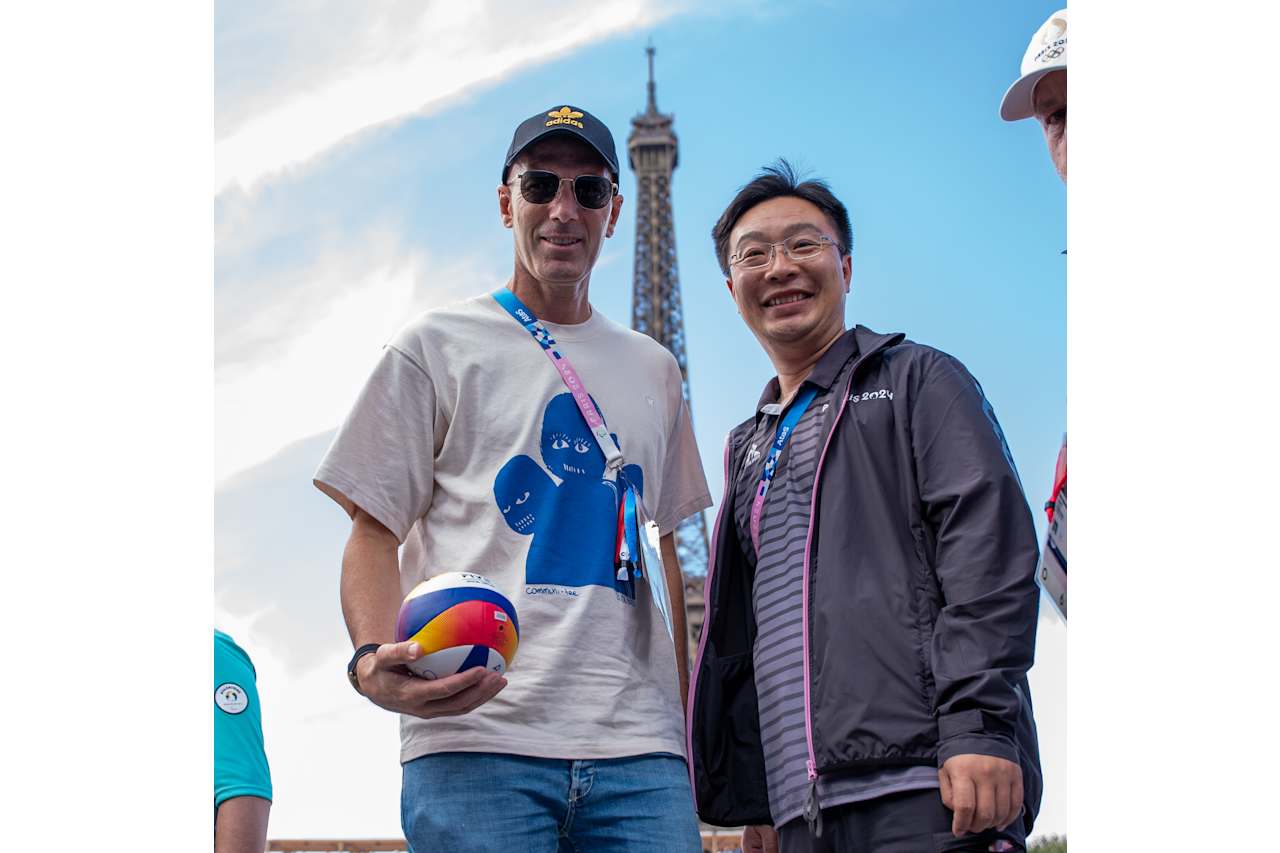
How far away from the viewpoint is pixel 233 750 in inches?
125

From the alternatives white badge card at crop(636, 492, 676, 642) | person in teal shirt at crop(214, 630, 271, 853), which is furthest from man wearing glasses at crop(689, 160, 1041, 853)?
person in teal shirt at crop(214, 630, 271, 853)

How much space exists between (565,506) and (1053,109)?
1.88m

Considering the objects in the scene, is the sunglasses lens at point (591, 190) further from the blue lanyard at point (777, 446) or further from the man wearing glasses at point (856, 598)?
the blue lanyard at point (777, 446)

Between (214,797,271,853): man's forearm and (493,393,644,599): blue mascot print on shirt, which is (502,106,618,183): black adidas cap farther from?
(214,797,271,853): man's forearm

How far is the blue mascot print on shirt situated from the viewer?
3203 mm

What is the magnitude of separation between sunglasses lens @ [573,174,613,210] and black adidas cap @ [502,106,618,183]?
0.20 ft

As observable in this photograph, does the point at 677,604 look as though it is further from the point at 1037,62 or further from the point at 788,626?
the point at 1037,62

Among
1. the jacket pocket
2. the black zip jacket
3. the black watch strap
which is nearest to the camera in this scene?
the black zip jacket

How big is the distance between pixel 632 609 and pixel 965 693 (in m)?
0.91

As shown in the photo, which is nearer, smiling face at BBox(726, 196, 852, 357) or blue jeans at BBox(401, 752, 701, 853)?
blue jeans at BBox(401, 752, 701, 853)

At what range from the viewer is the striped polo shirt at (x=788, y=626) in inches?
115

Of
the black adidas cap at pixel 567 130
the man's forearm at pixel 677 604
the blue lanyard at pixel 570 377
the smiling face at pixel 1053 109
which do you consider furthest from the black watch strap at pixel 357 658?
the smiling face at pixel 1053 109

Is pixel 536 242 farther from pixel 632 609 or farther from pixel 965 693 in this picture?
pixel 965 693

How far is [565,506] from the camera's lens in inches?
129
